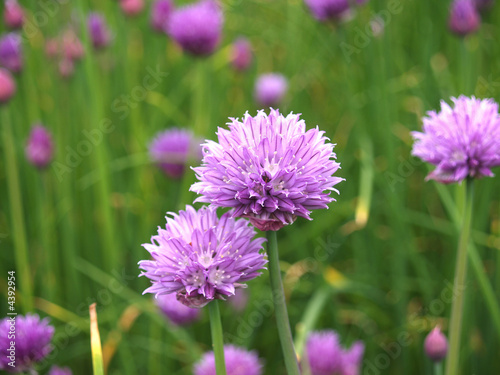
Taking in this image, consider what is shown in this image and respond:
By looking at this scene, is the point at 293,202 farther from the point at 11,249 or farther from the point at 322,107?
the point at 322,107

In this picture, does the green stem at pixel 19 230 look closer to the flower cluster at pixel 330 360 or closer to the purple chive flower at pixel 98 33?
the purple chive flower at pixel 98 33

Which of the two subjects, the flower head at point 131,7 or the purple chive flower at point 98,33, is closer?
the flower head at point 131,7

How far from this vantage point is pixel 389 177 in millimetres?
1892

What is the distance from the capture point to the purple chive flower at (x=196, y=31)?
6.64 ft

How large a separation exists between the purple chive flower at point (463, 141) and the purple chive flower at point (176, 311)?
2.65 ft

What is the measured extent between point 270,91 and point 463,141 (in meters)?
1.54

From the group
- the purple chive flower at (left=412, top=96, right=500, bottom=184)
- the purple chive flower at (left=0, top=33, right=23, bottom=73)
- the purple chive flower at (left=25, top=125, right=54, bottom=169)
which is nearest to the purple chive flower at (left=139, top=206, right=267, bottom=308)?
the purple chive flower at (left=412, top=96, right=500, bottom=184)

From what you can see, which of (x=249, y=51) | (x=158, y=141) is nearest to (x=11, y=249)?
(x=158, y=141)

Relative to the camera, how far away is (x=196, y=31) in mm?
2020

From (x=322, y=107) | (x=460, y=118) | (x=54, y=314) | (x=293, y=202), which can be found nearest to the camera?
(x=293, y=202)

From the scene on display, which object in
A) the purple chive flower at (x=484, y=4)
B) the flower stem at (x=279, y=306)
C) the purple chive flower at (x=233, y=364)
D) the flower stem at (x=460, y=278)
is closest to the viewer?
the flower stem at (x=279, y=306)

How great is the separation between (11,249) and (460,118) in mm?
1760

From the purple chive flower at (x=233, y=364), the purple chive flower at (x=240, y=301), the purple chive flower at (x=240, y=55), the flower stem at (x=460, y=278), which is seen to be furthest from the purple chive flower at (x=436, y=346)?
the purple chive flower at (x=240, y=55)

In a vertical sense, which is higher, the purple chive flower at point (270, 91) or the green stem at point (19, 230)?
the purple chive flower at point (270, 91)
